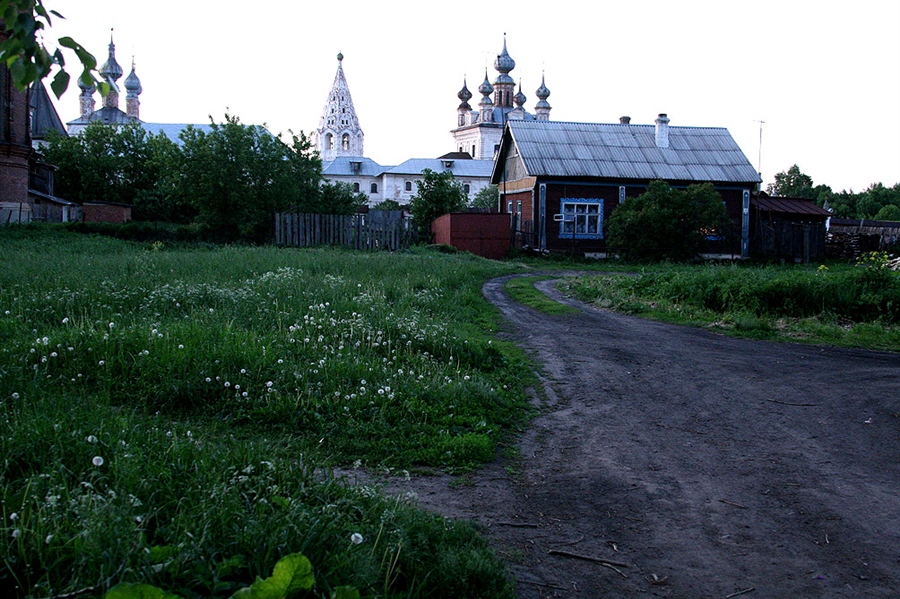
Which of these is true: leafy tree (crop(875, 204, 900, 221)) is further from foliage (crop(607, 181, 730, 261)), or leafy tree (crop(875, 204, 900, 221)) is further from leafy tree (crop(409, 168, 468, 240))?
foliage (crop(607, 181, 730, 261))

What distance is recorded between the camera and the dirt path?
3.69m

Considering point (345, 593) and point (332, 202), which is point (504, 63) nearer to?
point (332, 202)

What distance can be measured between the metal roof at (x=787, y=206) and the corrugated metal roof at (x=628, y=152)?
1.70 metres

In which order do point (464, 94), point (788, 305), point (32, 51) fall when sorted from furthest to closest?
point (464, 94) → point (788, 305) → point (32, 51)

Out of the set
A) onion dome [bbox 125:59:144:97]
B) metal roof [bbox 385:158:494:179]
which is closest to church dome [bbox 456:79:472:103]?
metal roof [bbox 385:158:494:179]

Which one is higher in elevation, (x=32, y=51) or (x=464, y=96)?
(x=464, y=96)

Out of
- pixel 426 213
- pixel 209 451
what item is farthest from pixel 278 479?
pixel 426 213

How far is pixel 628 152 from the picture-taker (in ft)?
110

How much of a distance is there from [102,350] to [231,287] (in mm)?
4685

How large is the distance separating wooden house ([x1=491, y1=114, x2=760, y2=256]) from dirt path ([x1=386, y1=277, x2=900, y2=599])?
934 inches

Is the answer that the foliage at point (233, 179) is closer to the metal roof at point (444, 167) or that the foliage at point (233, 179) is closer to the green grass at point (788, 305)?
the green grass at point (788, 305)

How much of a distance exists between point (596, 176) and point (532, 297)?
1775 centimetres

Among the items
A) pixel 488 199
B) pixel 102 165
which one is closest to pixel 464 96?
pixel 488 199

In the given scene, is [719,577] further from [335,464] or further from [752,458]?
[335,464]
